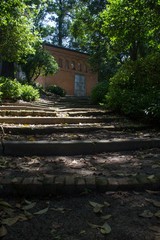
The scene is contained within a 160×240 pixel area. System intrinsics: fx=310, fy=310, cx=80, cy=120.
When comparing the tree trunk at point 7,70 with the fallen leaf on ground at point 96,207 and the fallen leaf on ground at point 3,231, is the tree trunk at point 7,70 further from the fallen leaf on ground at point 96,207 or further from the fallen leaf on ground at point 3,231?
the fallen leaf on ground at point 3,231

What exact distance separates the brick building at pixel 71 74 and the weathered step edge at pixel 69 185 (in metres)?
22.4

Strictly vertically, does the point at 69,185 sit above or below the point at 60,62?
below

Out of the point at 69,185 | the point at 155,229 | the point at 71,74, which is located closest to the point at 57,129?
the point at 69,185

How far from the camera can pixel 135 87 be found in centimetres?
944

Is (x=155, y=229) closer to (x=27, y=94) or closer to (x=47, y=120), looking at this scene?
(x=47, y=120)

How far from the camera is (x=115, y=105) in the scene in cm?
894

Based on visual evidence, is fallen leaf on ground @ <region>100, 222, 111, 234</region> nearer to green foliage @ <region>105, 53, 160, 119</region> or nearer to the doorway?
green foliage @ <region>105, 53, 160, 119</region>

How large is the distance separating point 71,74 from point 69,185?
24.9 metres

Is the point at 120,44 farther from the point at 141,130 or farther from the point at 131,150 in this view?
the point at 131,150

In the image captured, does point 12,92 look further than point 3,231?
Yes

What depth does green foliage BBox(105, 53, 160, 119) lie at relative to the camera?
792 cm

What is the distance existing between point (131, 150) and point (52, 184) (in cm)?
240

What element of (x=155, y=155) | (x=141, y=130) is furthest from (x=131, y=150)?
(x=141, y=130)

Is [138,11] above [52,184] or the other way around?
above
